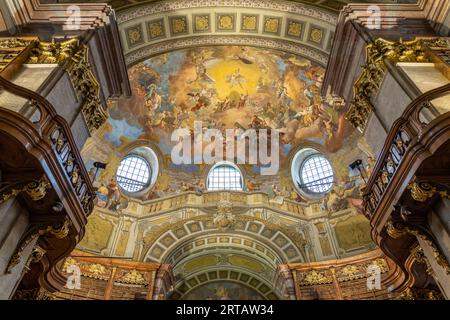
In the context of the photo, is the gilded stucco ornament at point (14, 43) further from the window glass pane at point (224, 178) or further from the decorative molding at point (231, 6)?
the window glass pane at point (224, 178)

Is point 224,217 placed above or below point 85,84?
above

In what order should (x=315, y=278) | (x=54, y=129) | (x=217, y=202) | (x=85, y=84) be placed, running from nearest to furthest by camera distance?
(x=54, y=129), (x=85, y=84), (x=315, y=278), (x=217, y=202)

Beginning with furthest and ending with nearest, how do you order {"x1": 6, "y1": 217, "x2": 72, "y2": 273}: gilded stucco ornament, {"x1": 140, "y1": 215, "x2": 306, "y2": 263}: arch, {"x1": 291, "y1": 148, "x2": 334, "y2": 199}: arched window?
1. {"x1": 291, "y1": 148, "x2": 334, "y2": 199}: arched window
2. {"x1": 140, "y1": 215, "x2": 306, "y2": 263}: arch
3. {"x1": 6, "y1": 217, "x2": 72, "y2": 273}: gilded stucco ornament

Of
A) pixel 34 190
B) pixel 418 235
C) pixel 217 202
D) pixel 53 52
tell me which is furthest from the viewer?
pixel 217 202

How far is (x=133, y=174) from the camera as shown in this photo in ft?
61.5

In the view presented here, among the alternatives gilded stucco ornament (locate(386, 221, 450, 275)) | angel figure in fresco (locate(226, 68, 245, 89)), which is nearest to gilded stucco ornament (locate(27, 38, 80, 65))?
gilded stucco ornament (locate(386, 221, 450, 275))

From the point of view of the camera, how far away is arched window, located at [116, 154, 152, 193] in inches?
716

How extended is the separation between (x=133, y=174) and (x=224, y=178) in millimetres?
5328

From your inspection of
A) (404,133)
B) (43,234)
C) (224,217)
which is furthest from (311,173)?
(43,234)

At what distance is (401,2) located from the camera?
30.9 ft

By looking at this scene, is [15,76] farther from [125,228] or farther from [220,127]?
[220,127]

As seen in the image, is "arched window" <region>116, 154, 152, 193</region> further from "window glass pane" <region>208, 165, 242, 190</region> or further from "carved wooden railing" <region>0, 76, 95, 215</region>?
"carved wooden railing" <region>0, 76, 95, 215</region>

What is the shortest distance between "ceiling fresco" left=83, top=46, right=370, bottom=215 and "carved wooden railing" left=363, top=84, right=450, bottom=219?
10669 mm

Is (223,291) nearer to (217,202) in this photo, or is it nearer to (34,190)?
(217,202)
